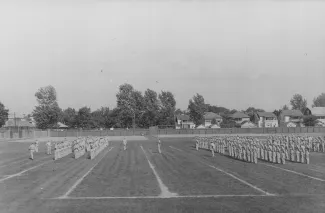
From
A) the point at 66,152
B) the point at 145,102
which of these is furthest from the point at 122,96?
the point at 66,152

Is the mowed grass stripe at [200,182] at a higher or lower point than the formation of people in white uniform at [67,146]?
lower

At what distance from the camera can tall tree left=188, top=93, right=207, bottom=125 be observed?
103 metres

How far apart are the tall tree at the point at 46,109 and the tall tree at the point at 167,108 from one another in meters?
30.6

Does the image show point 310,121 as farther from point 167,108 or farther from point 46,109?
point 46,109

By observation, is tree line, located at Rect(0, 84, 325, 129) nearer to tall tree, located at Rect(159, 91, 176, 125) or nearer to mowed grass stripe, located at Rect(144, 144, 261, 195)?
tall tree, located at Rect(159, 91, 176, 125)

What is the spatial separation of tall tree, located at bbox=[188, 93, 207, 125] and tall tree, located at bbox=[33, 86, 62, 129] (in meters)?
39.3

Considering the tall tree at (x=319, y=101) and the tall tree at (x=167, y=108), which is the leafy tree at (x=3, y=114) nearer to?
the tall tree at (x=167, y=108)

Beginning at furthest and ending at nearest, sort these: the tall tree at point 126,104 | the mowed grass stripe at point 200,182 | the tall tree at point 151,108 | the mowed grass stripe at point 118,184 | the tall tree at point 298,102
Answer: the tall tree at point 298,102 < the tall tree at point 151,108 < the tall tree at point 126,104 < the mowed grass stripe at point 200,182 < the mowed grass stripe at point 118,184

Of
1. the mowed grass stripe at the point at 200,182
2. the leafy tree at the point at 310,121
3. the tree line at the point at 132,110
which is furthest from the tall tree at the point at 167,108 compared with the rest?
the mowed grass stripe at the point at 200,182

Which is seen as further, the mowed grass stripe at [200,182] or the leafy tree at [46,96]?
the leafy tree at [46,96]

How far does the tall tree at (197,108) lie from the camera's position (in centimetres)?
10338

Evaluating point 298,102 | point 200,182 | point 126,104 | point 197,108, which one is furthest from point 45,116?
point 298,102

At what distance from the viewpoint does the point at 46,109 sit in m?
94.8

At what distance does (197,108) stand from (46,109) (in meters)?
43.5
